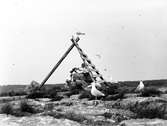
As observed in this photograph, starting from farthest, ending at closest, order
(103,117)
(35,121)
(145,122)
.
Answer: (103,117) → (35,121) → (145,122)

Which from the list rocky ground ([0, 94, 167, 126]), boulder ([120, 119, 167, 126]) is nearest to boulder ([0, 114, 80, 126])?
rocky ground ([0, 94, 167, 126])

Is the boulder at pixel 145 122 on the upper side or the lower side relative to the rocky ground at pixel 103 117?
lower

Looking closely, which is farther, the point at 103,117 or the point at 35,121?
the point at 103,117

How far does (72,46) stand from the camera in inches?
664

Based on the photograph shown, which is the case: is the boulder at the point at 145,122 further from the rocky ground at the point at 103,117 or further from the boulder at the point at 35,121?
the boulder at the point at 35,121

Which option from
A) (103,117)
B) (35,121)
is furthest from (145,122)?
(35,121)

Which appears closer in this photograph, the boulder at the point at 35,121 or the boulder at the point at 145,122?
the boulder at the point at 145,122

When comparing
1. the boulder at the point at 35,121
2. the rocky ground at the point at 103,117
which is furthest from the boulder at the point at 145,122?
the boulder at the point at 35,121

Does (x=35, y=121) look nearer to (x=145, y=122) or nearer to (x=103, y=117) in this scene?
(x=103, y=117)

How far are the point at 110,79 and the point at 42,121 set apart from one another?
9.38 metres

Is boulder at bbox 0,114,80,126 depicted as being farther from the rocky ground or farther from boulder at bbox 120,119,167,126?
boulder at bbox 120,119,167,126

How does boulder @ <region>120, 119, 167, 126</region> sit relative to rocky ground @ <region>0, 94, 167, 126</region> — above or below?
below

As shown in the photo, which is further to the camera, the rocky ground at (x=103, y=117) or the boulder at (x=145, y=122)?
the rocky ground at (x=103, y=117)

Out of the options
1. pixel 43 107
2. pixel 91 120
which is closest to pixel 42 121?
pixel 91 120
